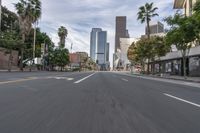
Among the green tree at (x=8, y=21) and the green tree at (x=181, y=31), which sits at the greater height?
the green tree at (x=8, y=21)

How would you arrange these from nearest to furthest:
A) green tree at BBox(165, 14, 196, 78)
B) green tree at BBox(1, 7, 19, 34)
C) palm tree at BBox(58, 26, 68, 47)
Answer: green tree at BBox(165, 14, 196, 78) → green tree at BBox(1, 7, 19, 34) → palm tree at BBox(58, 26, 68, 47)

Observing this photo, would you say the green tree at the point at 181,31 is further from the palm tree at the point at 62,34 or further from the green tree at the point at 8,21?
the palm tree at the point at 62,34

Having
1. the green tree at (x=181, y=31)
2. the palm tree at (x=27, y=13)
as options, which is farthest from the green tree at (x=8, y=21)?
the green tree at (x=181, y=31)

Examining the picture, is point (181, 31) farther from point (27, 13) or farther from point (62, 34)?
point (62, 34)

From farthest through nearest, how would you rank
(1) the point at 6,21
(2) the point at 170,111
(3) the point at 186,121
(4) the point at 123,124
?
1. (1) the point at 6,21
2. (2) the point at 170,111
3. (3) the point at 186,121
4. (4) the point at 123,124

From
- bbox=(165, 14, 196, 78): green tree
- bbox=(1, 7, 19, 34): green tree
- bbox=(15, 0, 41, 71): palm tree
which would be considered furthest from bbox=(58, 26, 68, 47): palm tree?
bbox=(165, 14, 196, 78): green tree

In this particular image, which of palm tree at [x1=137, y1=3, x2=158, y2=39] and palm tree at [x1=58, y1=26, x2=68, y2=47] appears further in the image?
palm tree at [x1=58, y1=26, x2=68, y2=47]

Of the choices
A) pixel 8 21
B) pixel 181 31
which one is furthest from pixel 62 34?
pixel 181 31

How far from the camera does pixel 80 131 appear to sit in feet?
20.2

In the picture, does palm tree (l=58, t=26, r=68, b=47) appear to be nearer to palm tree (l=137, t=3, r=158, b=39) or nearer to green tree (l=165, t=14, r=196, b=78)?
palm tree (l=137, t=3, r=158, b=39)

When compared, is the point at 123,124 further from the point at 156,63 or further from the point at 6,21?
the point at 6,21

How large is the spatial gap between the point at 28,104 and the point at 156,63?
73.8m


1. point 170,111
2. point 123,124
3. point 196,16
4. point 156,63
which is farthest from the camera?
point 156,63

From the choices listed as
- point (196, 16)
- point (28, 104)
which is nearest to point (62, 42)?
point (196, 16)
